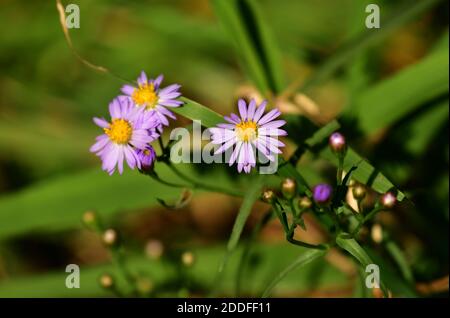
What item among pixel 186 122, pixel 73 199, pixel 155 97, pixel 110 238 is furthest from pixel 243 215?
pixel 186 122

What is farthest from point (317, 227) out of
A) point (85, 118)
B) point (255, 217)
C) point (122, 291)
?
point (85, 118)

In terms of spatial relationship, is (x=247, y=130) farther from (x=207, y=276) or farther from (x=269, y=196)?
(x=207, y=276)

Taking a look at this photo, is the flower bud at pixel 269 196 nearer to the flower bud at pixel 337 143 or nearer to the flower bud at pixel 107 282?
the flower bud at pixel 337 143

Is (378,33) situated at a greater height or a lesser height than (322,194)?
greater

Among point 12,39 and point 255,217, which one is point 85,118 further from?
point 255,217

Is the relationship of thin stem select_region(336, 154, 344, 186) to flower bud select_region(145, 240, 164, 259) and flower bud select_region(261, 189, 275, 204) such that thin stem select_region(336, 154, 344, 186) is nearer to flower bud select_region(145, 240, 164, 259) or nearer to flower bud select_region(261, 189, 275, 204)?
flower bud select_region(261, 189, 275, 204)

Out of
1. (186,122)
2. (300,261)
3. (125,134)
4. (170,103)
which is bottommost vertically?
(300,261)

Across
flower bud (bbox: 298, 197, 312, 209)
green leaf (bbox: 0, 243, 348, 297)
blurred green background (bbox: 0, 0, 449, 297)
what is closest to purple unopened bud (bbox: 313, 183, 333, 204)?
flower bud (bbox: 298, 197, 312, 209)
